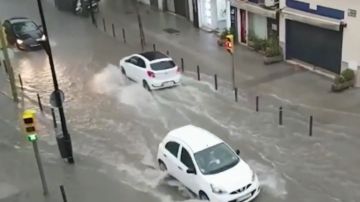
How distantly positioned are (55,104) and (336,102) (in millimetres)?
10666

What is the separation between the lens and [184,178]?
15.0 metres

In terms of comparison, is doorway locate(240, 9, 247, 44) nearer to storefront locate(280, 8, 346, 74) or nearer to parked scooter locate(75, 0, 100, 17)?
storefront locate(280, 8, 346, 74)

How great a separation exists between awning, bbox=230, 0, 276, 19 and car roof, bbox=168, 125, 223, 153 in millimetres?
12094

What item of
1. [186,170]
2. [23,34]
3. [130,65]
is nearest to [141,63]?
[130,65]

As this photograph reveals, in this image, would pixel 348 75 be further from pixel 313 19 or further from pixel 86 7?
pixel 86 7

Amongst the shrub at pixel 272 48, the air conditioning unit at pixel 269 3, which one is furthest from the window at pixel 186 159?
the air conditioning unit at pixel 269 3

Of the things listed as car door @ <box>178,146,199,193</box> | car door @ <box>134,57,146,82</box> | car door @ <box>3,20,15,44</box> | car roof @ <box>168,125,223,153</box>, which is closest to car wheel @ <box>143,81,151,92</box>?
car door @ <box>134,57,146,82</box>

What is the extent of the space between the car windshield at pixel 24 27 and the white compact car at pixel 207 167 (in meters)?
19.3

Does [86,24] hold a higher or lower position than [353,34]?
lower

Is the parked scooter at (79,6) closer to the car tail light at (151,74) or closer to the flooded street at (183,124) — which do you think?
the flooded street at (183,124)

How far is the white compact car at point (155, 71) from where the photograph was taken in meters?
23.0

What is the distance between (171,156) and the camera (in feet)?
50.8

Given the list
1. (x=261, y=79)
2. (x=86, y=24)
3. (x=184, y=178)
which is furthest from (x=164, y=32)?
(x=184, y=178)

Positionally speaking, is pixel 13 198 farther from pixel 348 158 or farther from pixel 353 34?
pixel 353 34
